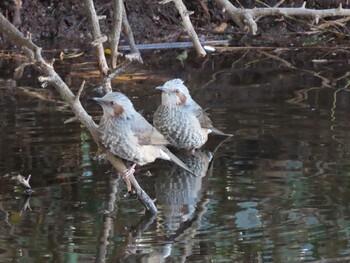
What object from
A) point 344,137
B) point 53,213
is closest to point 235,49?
point 344,137

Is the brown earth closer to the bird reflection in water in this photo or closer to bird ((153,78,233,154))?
bird ((153,78,233,154))

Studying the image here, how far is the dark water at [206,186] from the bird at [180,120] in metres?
0.14

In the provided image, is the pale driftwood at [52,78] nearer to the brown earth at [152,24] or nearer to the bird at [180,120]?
the bird at [180,120]

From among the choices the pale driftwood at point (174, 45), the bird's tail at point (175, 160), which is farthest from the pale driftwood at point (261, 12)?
the pale driftwood at point (174, 45)

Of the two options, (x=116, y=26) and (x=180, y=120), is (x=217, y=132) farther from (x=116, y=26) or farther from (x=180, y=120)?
(x=116, y=26)

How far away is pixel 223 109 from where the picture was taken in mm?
9375

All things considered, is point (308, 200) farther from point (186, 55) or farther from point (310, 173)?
point (186, 55)

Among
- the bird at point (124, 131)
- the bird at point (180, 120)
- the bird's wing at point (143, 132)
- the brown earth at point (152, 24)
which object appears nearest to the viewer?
the bird at point (124, 131)

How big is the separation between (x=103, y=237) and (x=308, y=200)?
1.49m

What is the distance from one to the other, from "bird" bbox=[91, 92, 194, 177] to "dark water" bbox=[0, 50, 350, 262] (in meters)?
0.28

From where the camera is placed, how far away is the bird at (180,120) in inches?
318

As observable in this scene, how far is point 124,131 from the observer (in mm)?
6605

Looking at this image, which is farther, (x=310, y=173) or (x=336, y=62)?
(x=336, y=62)

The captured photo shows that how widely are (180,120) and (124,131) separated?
1551 millimetres
